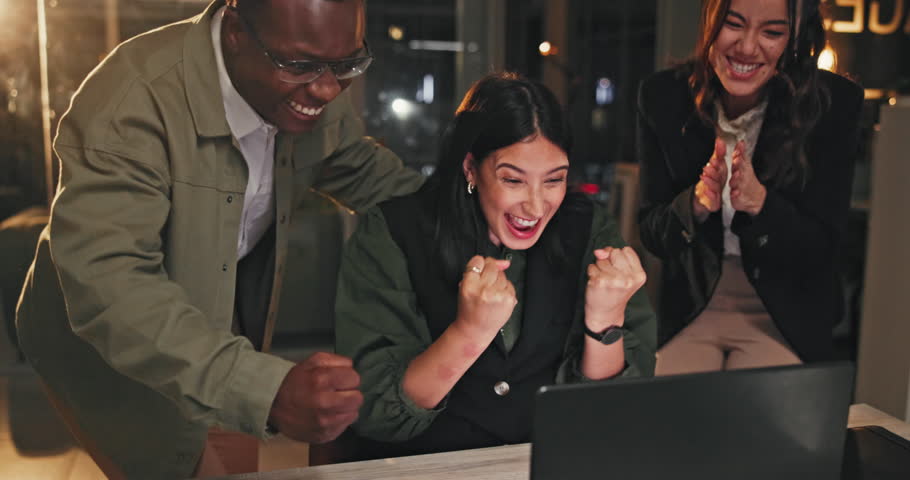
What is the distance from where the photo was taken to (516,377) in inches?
62.7

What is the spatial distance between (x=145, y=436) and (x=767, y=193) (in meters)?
1.39

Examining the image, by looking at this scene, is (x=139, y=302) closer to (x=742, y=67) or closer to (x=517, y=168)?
(x=517, y=168)

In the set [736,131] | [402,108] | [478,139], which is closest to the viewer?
[478,139]

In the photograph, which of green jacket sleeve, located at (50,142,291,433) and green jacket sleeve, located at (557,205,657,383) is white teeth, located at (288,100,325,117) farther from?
green jacket sleeve, located at (557,205,657,383)

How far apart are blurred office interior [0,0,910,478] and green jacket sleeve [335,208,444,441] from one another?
0.43 metres

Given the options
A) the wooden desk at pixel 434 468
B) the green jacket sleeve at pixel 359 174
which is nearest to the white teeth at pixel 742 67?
the green jacket sleeve at pixel 359 174

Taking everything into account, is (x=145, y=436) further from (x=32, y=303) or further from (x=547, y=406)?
(x=547, y=406)

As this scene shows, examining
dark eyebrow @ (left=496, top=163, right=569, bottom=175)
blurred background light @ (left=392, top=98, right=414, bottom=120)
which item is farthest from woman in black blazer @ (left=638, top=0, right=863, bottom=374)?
blurred background light @ (left=392, top=98, right=414, bottom=120)

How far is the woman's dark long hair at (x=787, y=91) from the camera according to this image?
170 centimetres

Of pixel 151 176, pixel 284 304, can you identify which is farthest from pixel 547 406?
pixel 284 304

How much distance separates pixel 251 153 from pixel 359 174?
320 mm

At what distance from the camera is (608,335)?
1.49m

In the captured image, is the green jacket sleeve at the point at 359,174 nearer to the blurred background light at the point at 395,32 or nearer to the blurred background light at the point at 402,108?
the blurred background light at the point at 402,108

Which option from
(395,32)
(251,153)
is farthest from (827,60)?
(395,32)
